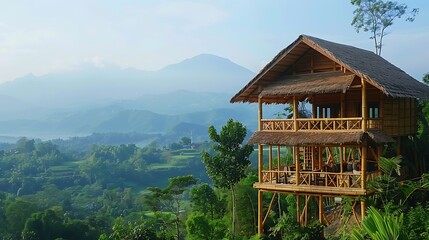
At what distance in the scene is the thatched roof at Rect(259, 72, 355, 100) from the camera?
44.5ft

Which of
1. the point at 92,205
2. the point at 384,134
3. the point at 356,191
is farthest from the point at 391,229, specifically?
the point at 92,205

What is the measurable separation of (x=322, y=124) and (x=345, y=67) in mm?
1801

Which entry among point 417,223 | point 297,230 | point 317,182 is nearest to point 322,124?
point 317,182

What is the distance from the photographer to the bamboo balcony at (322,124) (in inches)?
536

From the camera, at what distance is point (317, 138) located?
13758 millimetres

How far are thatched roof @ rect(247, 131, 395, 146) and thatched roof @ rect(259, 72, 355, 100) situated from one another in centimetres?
124

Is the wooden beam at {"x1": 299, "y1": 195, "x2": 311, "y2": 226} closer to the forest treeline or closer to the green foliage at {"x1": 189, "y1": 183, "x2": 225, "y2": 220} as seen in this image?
the forest treeline

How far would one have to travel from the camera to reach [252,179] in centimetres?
2330

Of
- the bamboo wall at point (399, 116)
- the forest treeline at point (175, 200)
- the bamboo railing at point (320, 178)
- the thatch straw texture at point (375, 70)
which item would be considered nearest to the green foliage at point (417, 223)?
the forest treeline at point (175, 200)

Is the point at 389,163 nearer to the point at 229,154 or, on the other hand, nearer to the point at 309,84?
the point at 309,84

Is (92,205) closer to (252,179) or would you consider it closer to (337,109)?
(252,179)

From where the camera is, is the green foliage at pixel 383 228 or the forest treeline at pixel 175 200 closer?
the green foliage at pixel 383 228

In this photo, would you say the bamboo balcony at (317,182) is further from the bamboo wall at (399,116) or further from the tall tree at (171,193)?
the tall tree at (171,193)

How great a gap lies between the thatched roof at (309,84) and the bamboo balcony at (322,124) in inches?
34.9
